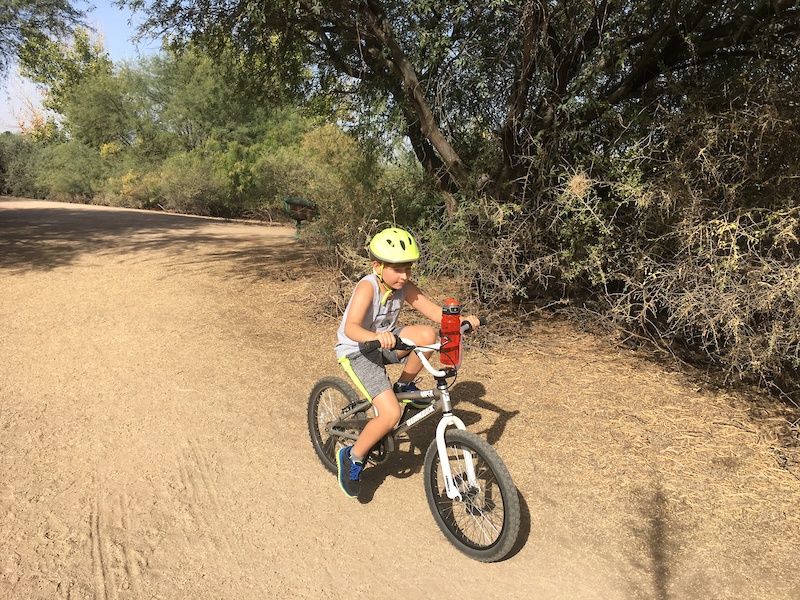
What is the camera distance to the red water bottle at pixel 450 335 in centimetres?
261

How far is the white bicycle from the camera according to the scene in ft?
8.09

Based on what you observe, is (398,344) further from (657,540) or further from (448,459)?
(657,540)

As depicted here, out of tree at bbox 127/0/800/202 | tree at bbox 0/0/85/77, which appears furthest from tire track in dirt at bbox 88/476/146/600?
tree at bbox 0/0/85/77

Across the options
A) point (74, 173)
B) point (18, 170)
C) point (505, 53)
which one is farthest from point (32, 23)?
point (18, 170)

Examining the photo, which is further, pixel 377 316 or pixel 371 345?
pixel 377 316

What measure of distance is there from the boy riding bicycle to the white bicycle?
5.3 inches

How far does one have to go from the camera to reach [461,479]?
2697 mm

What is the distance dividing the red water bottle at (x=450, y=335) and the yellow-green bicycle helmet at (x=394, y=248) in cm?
33

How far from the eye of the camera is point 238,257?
33.8 feet

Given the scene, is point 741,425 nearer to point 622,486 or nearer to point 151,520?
point 622,486

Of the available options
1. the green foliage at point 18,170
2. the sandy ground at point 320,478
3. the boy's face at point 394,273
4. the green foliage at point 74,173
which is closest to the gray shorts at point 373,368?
the boy's face at point 394,273

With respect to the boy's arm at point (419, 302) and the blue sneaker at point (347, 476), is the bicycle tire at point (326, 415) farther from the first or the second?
the boy's arm at point (419, 302)

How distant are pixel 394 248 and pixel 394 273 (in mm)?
160

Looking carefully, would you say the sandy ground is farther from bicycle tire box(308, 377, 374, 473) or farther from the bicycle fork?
the bicycle fork
